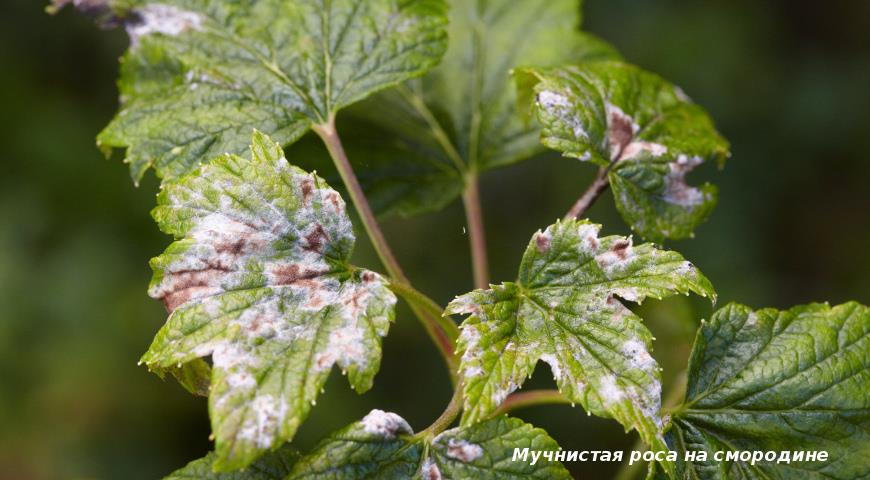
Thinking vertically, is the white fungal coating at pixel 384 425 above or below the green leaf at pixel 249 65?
below

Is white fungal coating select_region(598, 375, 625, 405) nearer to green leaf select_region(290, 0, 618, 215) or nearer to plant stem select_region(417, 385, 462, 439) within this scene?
plant stem select_region(417, 385, 462, 439)

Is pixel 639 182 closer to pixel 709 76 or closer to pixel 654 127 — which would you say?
pixel 654 127

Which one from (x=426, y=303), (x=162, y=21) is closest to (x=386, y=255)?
(x=426, y=303)

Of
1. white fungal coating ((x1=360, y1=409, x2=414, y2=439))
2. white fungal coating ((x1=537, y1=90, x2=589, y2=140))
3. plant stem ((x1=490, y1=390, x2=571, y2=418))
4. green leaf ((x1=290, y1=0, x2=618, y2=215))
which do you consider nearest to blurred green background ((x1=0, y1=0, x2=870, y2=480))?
green leaf ((x1=290, y1=0, x2=618, y2=215))

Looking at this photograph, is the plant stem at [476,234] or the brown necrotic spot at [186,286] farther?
the plant stem at [476,234]

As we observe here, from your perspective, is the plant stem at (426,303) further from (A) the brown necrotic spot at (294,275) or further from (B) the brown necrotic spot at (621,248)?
(B) the brown necrotic spot at (621,248)

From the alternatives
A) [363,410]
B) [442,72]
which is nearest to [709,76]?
[363,410]

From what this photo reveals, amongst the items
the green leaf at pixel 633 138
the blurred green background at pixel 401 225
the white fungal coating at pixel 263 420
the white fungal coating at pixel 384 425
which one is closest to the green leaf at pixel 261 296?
the white fungal coating at pixel 263 420

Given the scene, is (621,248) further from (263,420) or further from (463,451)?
(263,420)
